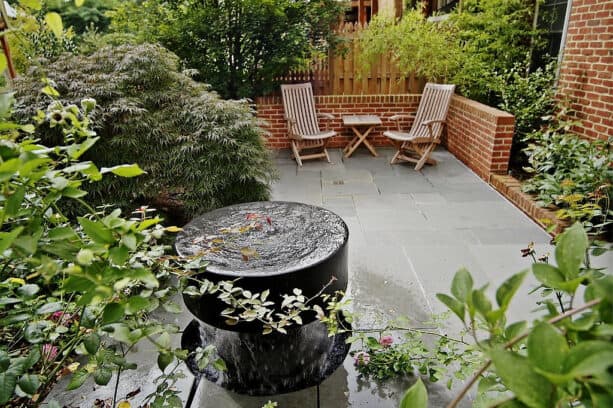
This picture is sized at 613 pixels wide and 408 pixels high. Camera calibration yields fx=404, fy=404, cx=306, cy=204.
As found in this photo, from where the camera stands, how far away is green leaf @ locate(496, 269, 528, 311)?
459 mm

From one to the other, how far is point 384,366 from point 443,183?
3.13 meters

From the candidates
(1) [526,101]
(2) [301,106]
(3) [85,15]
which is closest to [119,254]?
(1) [526,101]

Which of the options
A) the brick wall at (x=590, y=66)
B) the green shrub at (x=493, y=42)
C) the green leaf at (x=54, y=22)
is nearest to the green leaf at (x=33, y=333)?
the green leaf at (x=54, y=22)

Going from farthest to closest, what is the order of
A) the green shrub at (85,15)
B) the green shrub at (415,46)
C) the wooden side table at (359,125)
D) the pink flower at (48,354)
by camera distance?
1. the green shrub at (85,15)
2. the wooden side table at (359,125)
3. the green shrub at (415,46)
4. the pink flower at (48,354)

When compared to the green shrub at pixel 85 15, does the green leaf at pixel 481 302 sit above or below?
below

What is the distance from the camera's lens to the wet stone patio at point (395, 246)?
6.53ft

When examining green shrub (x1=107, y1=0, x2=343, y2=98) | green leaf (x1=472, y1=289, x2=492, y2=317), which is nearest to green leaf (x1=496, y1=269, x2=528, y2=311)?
green leaf (x1=472, y1=289, x2=492, y2=317)

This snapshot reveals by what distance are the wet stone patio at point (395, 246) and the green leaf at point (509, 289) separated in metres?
1.64

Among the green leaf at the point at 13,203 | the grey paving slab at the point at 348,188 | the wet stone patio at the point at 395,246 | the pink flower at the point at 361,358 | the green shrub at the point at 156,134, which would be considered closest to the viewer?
the green leaf at the point at 13,203

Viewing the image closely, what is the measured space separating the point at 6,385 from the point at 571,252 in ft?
3.41

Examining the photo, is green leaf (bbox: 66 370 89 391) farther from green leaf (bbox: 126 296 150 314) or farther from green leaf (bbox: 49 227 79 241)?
green leaf (bbox: 49 227 79 241)

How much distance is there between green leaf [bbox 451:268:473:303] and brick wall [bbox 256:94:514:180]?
3828 mm

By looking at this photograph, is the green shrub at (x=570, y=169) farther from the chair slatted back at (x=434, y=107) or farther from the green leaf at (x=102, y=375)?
the green leaf at (x=102, y=375)

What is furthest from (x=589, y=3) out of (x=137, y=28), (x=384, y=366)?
(x=137, y=28)
